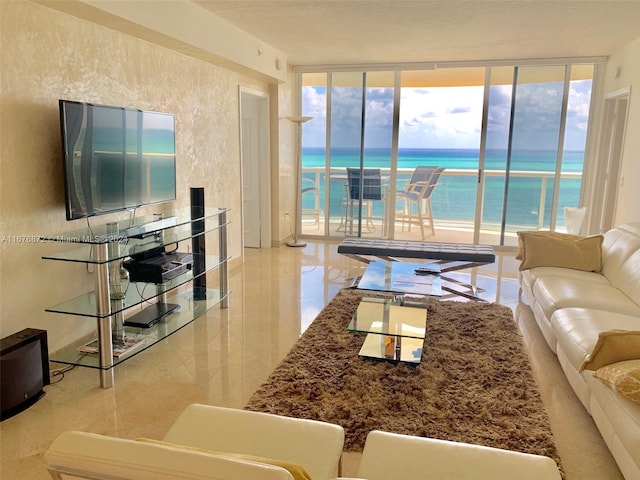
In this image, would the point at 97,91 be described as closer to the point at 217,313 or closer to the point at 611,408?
the point at 217,313

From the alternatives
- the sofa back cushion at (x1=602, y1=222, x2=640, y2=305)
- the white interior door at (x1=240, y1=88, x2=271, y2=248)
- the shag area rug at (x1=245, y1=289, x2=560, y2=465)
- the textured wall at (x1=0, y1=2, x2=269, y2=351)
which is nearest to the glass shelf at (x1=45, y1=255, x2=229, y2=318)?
the textured wall at (x1=0, y1=2, x2=269, y2=351)

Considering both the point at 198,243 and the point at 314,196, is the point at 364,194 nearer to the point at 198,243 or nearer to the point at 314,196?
the point at 314,196

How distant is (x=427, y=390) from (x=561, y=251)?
79.3 inches

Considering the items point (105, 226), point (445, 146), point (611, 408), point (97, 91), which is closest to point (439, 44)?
point (97, 91)

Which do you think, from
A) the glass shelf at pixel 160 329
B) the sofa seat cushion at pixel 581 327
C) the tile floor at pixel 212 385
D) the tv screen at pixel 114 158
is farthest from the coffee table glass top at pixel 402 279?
the tv screen at pixel 114 158

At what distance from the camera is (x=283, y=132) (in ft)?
21.4

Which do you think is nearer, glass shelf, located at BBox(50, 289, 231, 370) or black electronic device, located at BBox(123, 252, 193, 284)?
glass shelf, located at BBox(50, 289, 231, 370)

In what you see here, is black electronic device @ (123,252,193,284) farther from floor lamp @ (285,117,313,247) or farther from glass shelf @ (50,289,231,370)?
floor lamp @ (285,117,313,247)

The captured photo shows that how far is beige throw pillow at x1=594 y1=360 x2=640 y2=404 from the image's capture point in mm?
1831

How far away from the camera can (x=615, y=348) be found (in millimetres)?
2074

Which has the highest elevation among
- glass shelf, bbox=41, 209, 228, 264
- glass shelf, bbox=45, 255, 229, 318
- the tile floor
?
glass shelf, bbox=41, 209, 228, 264

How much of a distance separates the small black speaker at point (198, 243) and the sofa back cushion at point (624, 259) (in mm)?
3077

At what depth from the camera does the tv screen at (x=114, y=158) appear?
112 inches

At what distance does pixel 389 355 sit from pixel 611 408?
4.27 feet
